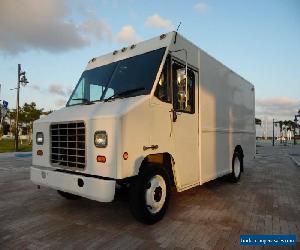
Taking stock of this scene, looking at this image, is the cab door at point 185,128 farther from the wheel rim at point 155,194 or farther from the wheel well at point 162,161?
the wheel rim at point 155,194

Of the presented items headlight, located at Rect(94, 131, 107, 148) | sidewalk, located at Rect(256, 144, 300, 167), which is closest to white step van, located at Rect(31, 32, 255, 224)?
headlight, located at Rect(94, 131, 107, 148)

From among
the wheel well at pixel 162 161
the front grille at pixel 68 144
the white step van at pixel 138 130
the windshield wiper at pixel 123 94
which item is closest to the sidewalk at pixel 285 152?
the white step van at pixel 138 130

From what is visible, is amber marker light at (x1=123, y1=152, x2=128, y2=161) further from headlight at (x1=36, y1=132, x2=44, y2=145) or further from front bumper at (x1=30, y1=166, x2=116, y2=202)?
headlight at (x1=36, y1=132, x2=44, y2=145)

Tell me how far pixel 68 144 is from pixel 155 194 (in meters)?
1.71

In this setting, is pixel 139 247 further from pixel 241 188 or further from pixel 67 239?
pixel 241 188

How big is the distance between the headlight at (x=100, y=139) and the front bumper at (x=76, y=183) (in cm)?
51

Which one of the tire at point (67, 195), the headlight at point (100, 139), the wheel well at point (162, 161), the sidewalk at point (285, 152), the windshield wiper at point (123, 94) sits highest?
the windshield wiper at point (123, 94)

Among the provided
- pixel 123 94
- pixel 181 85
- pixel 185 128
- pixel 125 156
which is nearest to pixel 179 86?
pixel 181 85

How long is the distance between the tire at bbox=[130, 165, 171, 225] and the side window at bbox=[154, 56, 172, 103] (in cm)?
123

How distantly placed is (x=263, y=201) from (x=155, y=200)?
3.00m

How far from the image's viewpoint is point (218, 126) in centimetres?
727

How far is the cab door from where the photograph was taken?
5.33m

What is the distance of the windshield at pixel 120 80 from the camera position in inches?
199

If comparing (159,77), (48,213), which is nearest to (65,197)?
(48,213)
